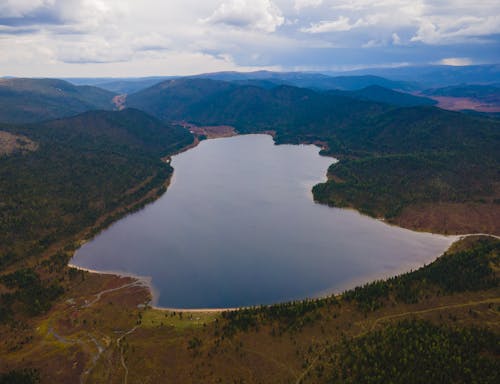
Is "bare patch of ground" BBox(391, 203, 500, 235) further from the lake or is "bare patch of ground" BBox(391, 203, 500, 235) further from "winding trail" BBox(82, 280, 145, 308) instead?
"winding trail" BBox(82, 280, 145, 308)

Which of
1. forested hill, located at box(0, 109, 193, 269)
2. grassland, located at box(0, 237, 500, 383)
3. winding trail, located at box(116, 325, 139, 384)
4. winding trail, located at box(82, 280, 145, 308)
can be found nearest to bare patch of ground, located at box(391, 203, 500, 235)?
grassland, located at box(0, 237, 500, 383)

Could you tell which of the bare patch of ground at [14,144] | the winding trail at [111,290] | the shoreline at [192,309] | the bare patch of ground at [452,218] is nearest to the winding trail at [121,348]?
the shoreline at [192,309]

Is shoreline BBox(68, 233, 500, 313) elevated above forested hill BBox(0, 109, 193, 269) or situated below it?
below

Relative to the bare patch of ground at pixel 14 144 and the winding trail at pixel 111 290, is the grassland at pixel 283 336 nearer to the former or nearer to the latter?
the winding trail at pixel 111 290

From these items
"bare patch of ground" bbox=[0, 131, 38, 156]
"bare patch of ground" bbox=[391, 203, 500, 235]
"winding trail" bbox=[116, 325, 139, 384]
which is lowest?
"winding trail" bbox=[116, 325, 139, 384]

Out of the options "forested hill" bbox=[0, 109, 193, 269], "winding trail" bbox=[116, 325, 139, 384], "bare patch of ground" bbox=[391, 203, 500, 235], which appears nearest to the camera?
"winding trail" bbox=[116, 325, 139, 384]

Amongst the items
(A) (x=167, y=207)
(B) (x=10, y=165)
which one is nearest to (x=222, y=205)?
(A) (x=167, y=207)

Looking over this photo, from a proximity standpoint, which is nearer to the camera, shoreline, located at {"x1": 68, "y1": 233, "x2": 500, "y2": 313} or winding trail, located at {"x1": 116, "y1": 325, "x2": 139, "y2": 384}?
winding trail, located at {"x1": 116, "y1": 325, "x2": 139, "y2": 384}
